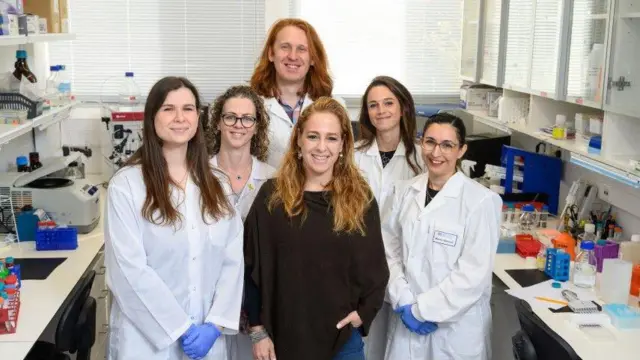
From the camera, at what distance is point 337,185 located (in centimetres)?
209

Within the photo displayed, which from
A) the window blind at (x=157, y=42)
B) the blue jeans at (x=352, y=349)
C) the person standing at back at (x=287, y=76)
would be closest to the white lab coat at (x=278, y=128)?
the person standing at back at (x=287, y=76)

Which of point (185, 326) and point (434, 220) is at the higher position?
point (434, 220)

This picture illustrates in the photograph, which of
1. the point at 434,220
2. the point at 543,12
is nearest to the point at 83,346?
the point at 434,220

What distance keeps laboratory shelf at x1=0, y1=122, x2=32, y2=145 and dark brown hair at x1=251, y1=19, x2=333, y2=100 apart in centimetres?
95

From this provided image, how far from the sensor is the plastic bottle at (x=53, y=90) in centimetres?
345

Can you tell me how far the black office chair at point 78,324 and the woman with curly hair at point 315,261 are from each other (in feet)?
1.70

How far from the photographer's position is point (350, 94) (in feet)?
14.6

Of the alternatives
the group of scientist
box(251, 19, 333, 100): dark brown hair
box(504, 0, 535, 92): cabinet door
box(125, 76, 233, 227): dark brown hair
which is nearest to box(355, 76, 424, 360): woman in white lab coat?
the group of scientist

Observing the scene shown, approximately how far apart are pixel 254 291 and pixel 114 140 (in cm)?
213

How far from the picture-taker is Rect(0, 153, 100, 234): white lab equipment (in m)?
2.95

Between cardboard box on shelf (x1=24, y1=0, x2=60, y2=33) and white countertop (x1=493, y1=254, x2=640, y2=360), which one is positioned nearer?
white countertop (x1=493, y1=254, x2=640, y2=360)

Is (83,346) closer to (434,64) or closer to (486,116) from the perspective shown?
(486,116)

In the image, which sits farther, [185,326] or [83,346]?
[83,346]

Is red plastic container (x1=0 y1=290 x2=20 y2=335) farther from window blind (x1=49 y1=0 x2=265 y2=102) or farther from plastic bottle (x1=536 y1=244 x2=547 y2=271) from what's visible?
window blind (x1=49 y1=0 x2=265 y2=102)
